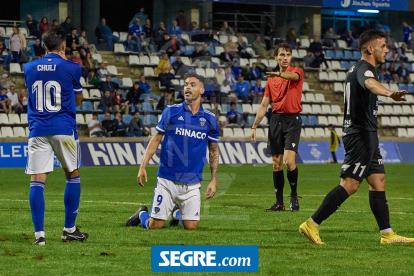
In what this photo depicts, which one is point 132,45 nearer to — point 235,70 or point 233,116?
point 235,70

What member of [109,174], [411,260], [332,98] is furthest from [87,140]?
[411,260]

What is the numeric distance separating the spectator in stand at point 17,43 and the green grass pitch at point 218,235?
1080 cm

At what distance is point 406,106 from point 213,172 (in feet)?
73.4

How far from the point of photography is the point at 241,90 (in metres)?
22.9

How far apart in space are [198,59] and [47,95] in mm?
18760

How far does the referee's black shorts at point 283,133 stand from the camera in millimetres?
8812

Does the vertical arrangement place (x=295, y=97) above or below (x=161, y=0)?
below

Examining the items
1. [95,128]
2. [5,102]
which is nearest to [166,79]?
[95,128]

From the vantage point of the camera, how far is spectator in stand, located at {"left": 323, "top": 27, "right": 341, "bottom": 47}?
29469mm

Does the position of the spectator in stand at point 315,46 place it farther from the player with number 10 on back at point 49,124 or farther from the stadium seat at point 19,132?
the player with number 10 on back at point 49,124

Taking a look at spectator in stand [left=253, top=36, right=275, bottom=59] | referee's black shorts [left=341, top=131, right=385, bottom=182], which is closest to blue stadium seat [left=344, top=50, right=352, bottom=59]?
spectator in stand [left=253, top=36, right=275, bottom=59]

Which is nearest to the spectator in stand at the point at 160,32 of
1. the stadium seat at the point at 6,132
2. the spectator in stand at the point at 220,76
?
the spectator in stand at the point at 220,76

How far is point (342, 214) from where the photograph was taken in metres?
8.45

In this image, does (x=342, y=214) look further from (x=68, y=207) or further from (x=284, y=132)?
(x=68, y=207)
